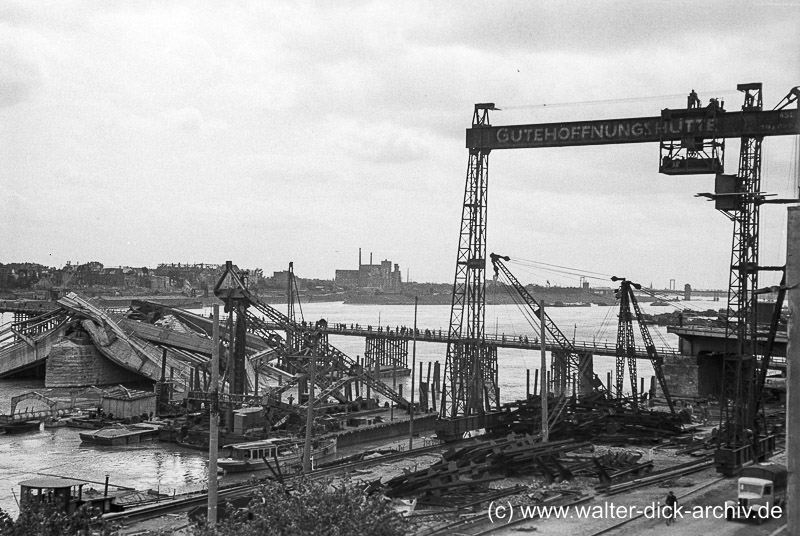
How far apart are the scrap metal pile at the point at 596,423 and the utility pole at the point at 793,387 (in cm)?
3784

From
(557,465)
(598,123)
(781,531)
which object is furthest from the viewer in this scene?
(598,123)

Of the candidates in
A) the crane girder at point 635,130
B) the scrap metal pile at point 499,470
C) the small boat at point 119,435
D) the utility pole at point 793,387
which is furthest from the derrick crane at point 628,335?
the utility pole at point 793,387

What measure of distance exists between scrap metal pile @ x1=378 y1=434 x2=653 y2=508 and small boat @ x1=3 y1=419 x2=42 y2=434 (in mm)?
38460

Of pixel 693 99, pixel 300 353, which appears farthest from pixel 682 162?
pixel 300 353

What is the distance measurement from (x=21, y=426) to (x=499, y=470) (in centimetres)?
4179

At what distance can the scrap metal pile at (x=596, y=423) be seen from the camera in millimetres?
46344

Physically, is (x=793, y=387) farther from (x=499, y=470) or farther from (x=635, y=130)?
(x=635, y=130)

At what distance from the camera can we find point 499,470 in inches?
1373

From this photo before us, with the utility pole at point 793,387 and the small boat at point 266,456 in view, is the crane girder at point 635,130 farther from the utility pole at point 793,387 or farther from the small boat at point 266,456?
the utility pole at point 793,387

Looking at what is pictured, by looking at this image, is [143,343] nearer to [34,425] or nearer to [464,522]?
[34,425]

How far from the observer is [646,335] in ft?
238

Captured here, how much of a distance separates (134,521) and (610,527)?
16.3m

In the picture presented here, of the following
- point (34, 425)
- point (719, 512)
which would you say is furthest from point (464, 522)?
point (34, 425)

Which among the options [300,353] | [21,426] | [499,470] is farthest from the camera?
[300,353]
